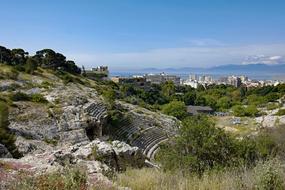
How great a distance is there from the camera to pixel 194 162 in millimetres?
10492

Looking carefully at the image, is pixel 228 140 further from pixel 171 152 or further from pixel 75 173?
pixel 75 173

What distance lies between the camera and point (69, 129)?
73.0 ft

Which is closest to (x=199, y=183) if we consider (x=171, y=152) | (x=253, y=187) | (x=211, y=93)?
(x=253, y=187)

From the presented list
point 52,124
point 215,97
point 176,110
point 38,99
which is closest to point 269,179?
point 52,124

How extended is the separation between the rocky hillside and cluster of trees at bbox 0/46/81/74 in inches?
246

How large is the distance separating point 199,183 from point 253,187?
2.21 feet

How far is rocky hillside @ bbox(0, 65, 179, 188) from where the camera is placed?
32.4 feet

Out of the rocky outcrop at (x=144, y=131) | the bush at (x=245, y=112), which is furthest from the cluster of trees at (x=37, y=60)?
the bush at (x=245, y=112)

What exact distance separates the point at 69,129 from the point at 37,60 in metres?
38.0

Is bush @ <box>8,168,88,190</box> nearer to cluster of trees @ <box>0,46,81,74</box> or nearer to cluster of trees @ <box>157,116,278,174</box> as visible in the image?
cluster of trees @ <box>157,116,278,174</box>

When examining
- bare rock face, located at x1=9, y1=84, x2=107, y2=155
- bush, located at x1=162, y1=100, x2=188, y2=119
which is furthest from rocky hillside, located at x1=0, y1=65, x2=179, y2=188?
bush, located at x1=162, y1=100, x2=188, y2=119

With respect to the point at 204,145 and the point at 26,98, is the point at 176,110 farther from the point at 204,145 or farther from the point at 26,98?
the point at 204,145

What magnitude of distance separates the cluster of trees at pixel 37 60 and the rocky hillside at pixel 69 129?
6.25 m

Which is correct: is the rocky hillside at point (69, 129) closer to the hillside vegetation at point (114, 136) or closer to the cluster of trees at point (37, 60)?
the hillside vegetation at point (114, 136)
